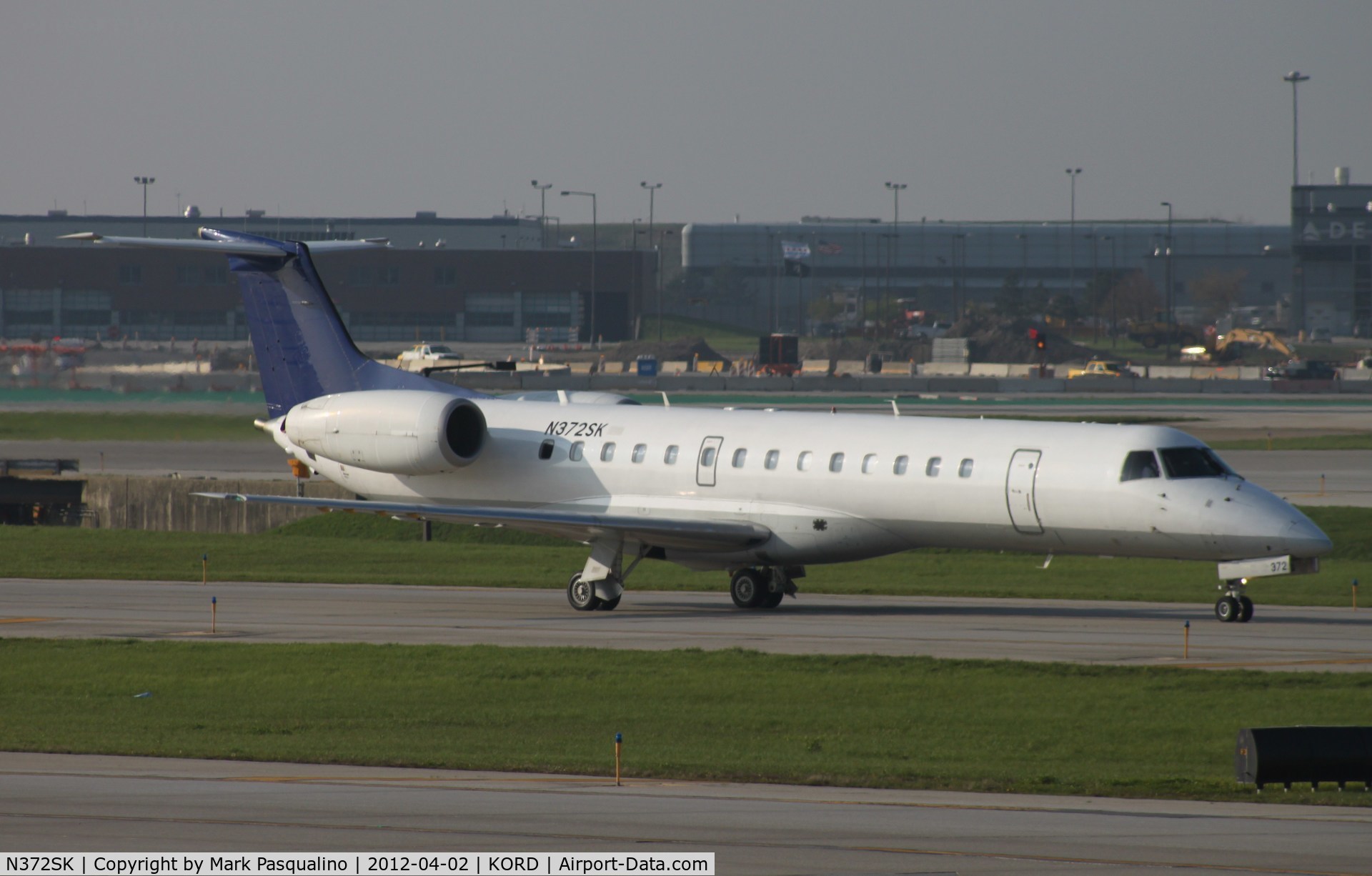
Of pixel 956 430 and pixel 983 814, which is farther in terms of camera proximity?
pixel 956 430

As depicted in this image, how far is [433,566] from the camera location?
38500mm

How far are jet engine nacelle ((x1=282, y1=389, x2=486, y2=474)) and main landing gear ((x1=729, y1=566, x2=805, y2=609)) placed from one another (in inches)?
220

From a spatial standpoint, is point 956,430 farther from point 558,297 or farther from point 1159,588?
point 558,297

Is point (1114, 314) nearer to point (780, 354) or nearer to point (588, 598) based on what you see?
point (780, 354)

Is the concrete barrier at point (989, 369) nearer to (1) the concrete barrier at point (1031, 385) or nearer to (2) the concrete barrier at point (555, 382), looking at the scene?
(1) the concrete barrier at point (1031, 385)

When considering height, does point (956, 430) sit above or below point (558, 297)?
below

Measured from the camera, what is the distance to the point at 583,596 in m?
30.1

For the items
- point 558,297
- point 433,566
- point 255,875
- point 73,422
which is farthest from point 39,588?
point 558,297

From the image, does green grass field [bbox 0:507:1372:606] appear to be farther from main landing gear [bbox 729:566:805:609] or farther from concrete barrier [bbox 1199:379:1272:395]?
concrete barrier [bbox 1199:379:1272:395]

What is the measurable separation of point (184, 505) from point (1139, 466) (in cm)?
3179

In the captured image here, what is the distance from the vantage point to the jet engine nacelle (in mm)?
30734

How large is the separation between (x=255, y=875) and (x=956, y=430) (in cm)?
A: 1878

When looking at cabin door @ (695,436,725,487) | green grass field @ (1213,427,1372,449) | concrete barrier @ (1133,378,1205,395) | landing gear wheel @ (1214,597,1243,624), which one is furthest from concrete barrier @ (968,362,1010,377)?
landing gear wheel @ (1214,597,1243,624)

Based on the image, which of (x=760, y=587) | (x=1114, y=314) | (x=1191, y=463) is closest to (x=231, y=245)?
(x=760, y=587)
